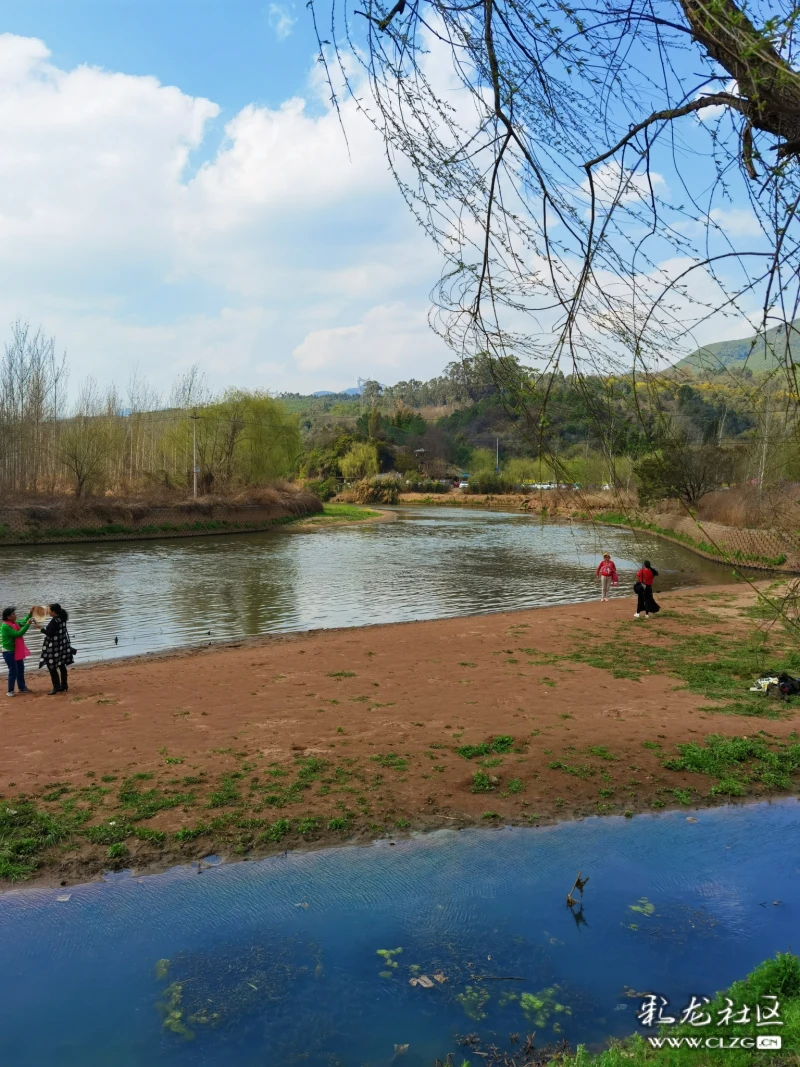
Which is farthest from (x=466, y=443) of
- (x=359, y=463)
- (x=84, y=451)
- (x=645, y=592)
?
(x=645, y=592)

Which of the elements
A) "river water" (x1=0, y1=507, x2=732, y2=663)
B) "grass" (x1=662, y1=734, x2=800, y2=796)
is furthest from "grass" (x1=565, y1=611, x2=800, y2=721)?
"river water" (x1=0, y1=507, x2=732, y2=663)

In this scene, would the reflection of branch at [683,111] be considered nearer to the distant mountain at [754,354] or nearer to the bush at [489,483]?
the distant mountain at [754,354]

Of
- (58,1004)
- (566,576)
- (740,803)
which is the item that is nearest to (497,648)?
(740,803)

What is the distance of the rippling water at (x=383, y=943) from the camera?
4.52m

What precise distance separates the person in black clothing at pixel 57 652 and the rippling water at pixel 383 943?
614 cm

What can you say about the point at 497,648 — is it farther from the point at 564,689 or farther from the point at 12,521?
the point at 12,521

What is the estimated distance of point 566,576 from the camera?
2969 centimetres

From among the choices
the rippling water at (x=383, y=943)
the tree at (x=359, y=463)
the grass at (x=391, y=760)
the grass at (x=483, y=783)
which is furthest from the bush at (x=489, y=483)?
the rippling water at (x=383, y=943)

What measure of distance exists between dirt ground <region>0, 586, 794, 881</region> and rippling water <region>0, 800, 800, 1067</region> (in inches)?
21.4

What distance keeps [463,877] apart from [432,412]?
577ft

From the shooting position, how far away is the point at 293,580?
2833 centimetres

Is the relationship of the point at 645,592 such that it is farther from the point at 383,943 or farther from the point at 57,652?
the point at 383,943

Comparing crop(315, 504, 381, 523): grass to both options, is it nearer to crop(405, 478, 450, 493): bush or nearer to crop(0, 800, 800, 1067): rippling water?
crop(405, 478, 450, 493): bush

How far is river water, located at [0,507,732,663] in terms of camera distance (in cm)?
1973
